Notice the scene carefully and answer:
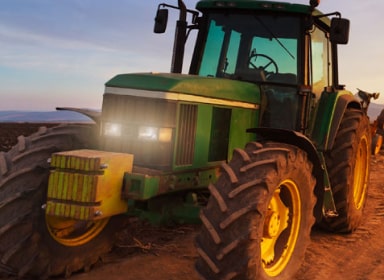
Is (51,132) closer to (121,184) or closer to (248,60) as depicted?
(121,184)

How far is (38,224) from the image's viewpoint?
4246mm

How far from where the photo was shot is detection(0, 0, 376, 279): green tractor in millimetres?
3809

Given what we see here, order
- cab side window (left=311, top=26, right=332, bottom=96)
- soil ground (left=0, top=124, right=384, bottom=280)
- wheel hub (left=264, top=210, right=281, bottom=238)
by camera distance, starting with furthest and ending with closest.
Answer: cab side window (left=311, top=26, right=332, bottom=96)
soil ground (left=0, top=124, right=384, bottom=280)
wheel hub (left=264, top=210, right=281, bottom=238)

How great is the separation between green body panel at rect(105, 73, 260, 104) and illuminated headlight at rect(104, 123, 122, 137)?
12.9 inches

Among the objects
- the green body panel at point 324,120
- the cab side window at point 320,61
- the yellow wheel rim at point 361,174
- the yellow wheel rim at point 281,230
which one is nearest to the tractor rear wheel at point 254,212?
the yellow wheel rim at point 281,230

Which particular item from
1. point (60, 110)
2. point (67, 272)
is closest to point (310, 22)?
point (60, 110)

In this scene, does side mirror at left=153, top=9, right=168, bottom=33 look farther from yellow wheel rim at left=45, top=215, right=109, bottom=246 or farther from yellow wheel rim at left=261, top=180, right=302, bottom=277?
yellow wheel rim at left=261, top=180, right=302, bottom=277

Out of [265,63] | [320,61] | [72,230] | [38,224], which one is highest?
[320,61]

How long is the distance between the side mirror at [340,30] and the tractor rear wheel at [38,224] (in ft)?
8.23

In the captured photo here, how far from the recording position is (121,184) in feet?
13.2

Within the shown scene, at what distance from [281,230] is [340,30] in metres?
2.08

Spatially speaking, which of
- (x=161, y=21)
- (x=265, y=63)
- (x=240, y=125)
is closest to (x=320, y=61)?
(x=265, y=63)

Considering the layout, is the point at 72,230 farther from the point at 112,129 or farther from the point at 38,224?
the point at 112,129

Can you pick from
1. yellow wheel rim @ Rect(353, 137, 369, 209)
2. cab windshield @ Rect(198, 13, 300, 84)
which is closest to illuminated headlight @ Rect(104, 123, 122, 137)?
cab windshield @ Rect(198, 13, 300, 84)
